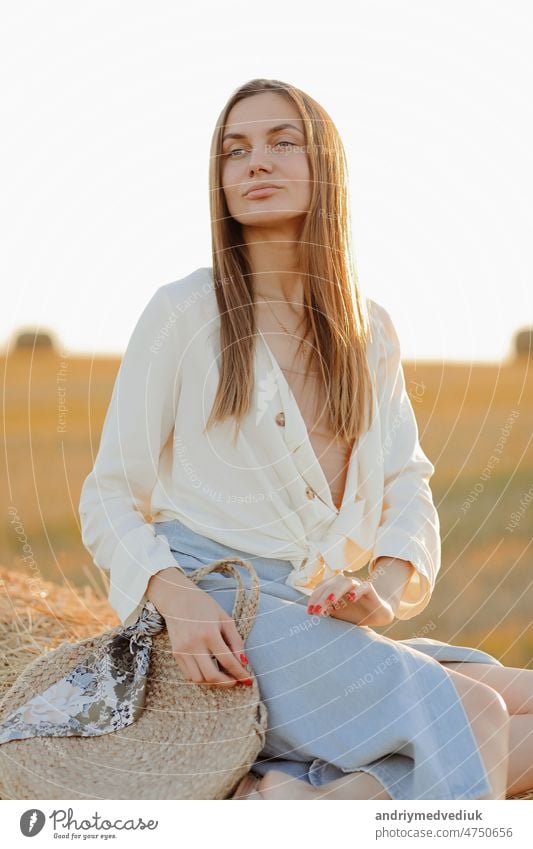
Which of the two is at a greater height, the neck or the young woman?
the neck

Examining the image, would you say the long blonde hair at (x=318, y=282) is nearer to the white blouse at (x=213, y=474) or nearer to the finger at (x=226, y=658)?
the white blouse at (x=213, y=474)

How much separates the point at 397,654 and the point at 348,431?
20.2 inches

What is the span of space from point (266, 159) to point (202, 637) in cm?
93

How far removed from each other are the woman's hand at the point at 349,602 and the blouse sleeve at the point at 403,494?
0.22 m

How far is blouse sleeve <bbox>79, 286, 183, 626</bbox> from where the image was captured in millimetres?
2258

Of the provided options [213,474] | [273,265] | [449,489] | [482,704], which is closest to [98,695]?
[213,474]

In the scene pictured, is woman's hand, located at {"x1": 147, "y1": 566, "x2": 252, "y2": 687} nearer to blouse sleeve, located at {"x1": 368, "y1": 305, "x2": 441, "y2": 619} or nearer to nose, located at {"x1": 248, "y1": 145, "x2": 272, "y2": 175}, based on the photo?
blouse sleeve, located at {"x1": 368, "y1": 305, "x2": 441, "y2": 619}

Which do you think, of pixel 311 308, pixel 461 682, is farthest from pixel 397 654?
pixel 311 308

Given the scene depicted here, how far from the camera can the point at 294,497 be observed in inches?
90.6

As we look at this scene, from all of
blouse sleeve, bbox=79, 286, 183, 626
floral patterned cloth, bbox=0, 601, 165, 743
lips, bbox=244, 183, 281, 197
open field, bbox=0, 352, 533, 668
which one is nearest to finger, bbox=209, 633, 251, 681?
floral patterned cloth, bbox=0, 601, 165, 743

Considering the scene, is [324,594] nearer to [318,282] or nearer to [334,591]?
[334,591]

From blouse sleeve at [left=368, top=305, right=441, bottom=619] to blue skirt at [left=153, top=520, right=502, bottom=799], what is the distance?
0.76 feet

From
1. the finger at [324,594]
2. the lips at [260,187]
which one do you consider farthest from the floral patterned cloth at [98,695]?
the lips at [260,187]
